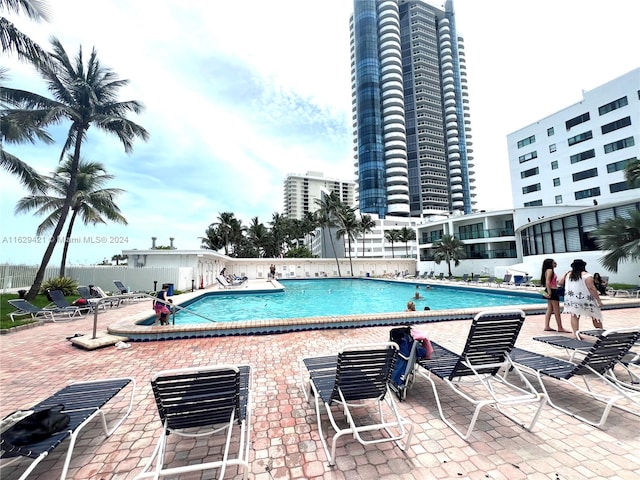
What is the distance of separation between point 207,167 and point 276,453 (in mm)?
21997

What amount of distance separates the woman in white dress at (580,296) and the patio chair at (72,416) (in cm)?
791

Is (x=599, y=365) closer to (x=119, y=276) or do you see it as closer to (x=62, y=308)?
(x=62, y=308)

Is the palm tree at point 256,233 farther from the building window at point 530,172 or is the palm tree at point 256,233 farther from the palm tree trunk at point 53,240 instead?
the building window at point 530,172

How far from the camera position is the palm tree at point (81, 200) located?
17.7 m

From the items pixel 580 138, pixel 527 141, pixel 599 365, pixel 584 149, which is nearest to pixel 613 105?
pixel 580 138

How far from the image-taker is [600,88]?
33094mm

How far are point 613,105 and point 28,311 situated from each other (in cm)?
5288

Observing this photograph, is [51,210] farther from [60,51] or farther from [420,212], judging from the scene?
[420,212]

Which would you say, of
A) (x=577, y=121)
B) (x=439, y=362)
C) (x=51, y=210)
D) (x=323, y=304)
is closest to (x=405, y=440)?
(x=439, y=362)

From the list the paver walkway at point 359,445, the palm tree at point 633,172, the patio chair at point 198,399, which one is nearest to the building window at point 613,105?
the palm tree at point 633,172

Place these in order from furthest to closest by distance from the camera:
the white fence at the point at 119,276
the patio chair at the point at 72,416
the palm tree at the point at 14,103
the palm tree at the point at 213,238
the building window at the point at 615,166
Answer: the palm tree at the point at 213,238 → the building window at the point at 615,166 → the white fence at the point at 119,276 → the palm tree at the point at 14,103 → the patio chair at the point at 72,416

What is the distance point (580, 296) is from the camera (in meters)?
5.78

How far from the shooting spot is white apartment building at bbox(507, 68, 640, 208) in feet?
101

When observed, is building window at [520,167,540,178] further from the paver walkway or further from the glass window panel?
the paver walkway
